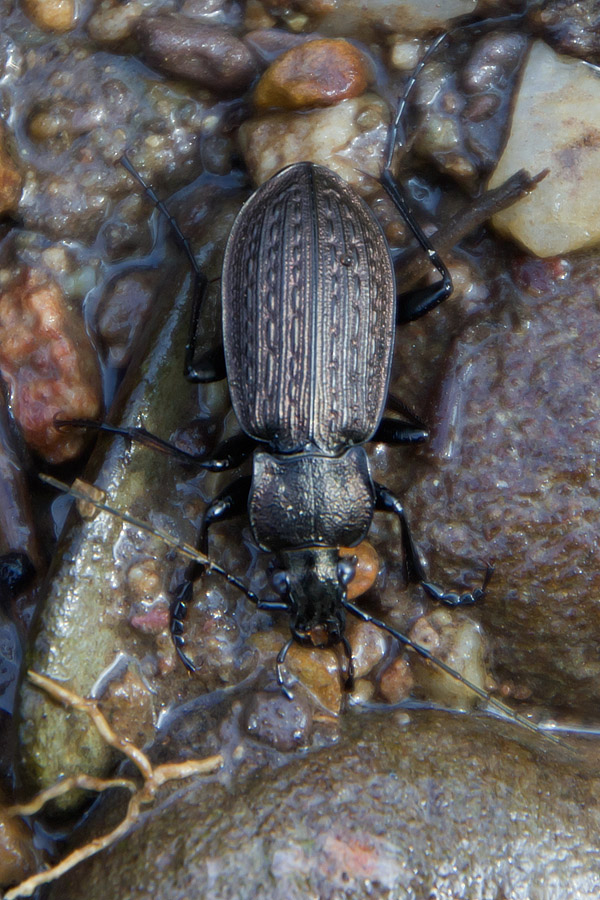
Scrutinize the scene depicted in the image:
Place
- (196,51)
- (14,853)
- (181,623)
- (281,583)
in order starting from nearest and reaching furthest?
1. (14,853)
2. (281,583)
3. (181,623)
4. (196,51)

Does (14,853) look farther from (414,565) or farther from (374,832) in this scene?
(414,565)

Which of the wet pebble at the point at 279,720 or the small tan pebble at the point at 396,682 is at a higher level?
the wet pebble at the point at 279,720

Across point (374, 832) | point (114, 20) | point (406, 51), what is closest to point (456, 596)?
point (374, 832)

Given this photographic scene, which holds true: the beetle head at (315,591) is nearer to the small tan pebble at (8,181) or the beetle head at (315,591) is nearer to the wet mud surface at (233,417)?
the wet mud surface at (233,417)

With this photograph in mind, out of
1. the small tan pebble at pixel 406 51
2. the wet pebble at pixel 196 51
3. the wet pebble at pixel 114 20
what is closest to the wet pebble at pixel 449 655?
the small tan pebble at pixel 406 51

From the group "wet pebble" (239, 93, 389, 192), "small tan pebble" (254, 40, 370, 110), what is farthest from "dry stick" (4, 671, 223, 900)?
"small tan pebble" (254, 40, 370, 110)

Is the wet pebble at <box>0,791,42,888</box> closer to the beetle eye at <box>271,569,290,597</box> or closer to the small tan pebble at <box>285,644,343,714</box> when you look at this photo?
the small tan pebble at <box>285,644,343,714</box>
